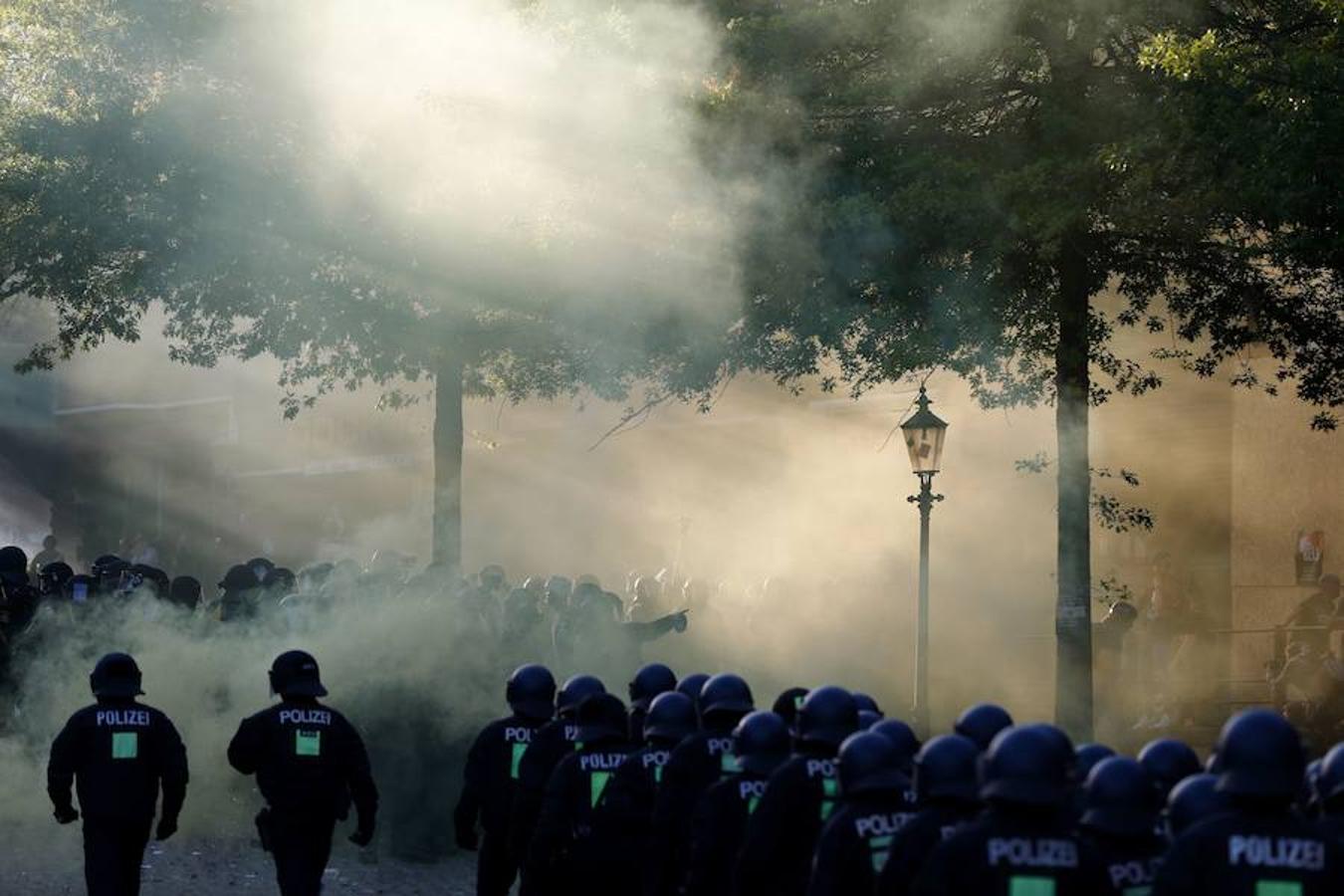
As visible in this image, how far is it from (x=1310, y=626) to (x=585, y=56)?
7.55 meters

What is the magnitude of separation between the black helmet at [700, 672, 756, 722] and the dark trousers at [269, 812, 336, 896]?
293 centimetres

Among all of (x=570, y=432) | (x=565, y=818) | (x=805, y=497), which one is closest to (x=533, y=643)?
(x=565, y=818)

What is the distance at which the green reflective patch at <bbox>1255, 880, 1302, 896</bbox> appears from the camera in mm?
5301

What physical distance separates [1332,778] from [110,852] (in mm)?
6689

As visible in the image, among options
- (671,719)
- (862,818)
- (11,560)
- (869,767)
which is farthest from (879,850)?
(11,560)

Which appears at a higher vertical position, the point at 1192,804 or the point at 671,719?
the point at 671,719

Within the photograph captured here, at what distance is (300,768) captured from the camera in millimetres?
10320

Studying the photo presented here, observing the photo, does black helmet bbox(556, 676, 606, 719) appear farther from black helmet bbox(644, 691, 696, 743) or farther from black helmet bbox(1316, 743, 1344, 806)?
black helmet bbox(1316, 743, 1344, 806)

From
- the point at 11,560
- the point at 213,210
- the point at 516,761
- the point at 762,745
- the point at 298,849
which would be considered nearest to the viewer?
the point at 762,745

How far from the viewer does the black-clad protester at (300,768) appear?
406 inches

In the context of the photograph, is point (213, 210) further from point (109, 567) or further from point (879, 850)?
point (879, 850)

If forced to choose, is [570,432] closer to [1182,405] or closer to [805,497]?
[805,497]

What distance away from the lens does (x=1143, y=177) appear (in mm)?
13539

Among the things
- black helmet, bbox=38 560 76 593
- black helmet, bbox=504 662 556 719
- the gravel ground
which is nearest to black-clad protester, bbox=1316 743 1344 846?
black helmet, bbox=504 662 556 719
